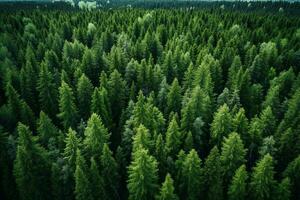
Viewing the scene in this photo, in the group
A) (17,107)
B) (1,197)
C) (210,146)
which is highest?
(17,107)

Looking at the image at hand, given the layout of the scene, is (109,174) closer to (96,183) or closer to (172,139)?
(96,183)

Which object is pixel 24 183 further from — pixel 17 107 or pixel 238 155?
pixel 238 155

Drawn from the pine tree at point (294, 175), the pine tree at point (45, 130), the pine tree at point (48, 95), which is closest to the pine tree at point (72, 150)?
the pine tree at point (45, 130)

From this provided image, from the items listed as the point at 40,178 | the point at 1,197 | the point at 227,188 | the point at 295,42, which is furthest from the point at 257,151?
the point at 295,42

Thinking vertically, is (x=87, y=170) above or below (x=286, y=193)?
above

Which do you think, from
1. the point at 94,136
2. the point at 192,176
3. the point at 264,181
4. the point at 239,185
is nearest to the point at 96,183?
the point at 94,136

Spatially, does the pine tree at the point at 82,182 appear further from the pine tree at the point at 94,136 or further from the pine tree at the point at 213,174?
the pine tree at the point at 213,174

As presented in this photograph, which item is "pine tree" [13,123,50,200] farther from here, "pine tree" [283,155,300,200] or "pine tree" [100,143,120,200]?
"pine tree" [283,155,300,200]
